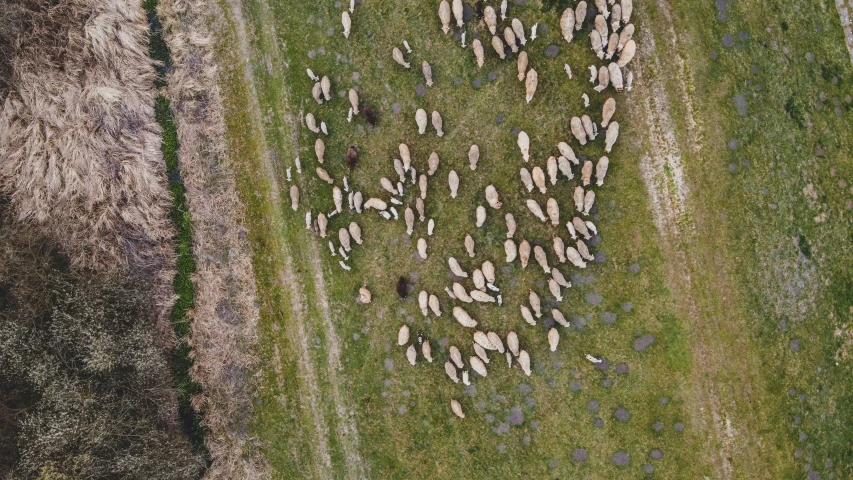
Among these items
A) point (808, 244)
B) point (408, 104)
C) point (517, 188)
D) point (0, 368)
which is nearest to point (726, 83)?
point (808, 244)

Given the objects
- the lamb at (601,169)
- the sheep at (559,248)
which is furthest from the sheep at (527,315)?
the lamb at (601,169)

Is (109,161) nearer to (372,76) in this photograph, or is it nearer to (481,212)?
(372,76)

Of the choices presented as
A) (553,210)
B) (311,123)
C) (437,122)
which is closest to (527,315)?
(553,210)

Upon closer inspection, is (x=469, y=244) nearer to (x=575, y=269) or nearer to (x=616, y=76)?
(x=575, y=269)

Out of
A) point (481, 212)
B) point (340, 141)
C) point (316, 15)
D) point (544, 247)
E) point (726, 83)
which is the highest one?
point (316, 15)

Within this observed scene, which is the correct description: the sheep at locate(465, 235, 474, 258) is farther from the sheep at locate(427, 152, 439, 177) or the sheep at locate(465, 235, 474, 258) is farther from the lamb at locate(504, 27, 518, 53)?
the lamb at locate(504, 27, 518, 53)

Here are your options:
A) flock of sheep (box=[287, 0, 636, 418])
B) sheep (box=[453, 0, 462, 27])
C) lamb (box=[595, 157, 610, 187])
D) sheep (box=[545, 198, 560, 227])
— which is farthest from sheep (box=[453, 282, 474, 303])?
sheep (box=[453, 0, 462, 27])
